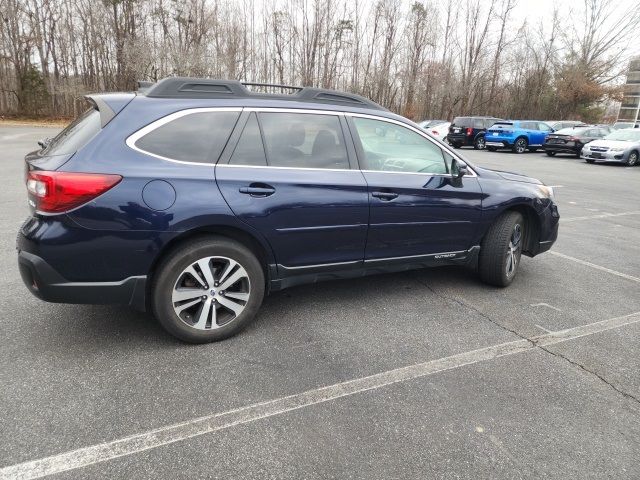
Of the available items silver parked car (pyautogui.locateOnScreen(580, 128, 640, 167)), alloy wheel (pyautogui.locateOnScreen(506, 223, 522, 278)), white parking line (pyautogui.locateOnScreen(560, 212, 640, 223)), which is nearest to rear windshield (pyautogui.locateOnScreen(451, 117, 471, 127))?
silver parked car (pyautogui.locateOnScreen(580, 128, 640, 167))

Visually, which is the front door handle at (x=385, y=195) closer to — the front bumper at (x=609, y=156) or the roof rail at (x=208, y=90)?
the roof rail at (x=208, y=90)

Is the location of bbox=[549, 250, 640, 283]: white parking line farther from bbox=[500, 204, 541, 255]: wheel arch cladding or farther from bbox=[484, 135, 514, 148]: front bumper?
bbox=[484, 135, 514, 148]: front bumper

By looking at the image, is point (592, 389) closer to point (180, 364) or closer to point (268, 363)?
point (268, 363)

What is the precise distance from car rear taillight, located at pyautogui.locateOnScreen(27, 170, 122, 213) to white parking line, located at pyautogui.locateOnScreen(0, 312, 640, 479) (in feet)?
4.55

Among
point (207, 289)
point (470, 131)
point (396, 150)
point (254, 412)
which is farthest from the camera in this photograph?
point (470, 131)

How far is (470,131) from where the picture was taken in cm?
2453

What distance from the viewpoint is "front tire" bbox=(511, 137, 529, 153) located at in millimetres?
22969

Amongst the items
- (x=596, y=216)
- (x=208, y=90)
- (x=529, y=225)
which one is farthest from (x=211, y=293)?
(x=596, y=216)

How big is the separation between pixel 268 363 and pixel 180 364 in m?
0.57

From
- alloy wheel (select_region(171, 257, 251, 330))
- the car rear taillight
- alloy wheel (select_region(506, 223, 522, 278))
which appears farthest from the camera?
alloy wheel (select_region(506, 223, 522, 278))

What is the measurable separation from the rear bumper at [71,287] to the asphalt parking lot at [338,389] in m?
0.40

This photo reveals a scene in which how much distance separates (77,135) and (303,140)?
156 centimetres

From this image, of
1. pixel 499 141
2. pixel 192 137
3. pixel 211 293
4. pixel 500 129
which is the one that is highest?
pixel 500 129

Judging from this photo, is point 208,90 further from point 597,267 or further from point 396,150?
point 597,267
